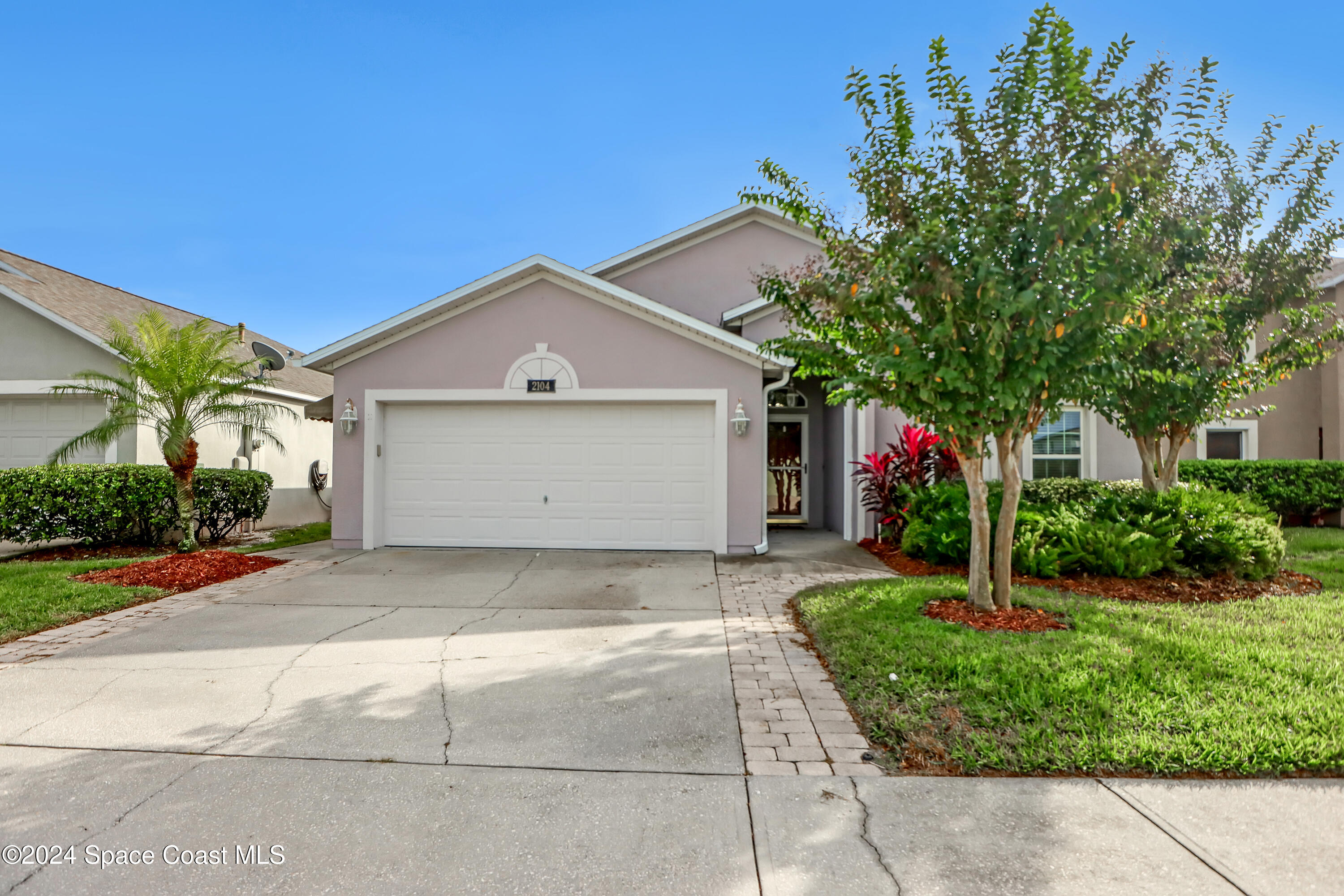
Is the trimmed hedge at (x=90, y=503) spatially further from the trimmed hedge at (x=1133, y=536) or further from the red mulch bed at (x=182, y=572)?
the trimmed hedge at (x=1133, y=536)

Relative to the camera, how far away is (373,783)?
10.3 feet

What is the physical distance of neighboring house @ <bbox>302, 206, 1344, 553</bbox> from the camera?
984 cm

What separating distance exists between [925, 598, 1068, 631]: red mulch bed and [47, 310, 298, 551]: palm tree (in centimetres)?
888

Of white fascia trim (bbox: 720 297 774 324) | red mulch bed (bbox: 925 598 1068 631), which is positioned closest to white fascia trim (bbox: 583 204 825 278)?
white fascia trim (bbox: 720 297 774 324)

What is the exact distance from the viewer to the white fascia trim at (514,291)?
976cm

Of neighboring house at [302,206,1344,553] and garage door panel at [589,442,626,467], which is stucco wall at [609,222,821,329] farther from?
garage door panel at [589,442,626,467]

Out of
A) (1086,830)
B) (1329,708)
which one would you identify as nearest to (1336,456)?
(1329,708)

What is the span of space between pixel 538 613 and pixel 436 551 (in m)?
4.22

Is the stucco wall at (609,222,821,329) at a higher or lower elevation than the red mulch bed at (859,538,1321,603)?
higher

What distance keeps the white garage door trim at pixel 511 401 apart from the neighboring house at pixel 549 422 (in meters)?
0.02

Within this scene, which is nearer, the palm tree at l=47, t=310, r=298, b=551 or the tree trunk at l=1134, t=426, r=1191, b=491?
the tree trunk at l=1134, t=426, r=1191, b=491

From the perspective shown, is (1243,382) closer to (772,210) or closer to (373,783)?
(772,210)

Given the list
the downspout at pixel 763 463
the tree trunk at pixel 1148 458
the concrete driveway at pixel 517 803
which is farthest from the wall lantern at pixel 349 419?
the tree trunk at pixel 1148 458

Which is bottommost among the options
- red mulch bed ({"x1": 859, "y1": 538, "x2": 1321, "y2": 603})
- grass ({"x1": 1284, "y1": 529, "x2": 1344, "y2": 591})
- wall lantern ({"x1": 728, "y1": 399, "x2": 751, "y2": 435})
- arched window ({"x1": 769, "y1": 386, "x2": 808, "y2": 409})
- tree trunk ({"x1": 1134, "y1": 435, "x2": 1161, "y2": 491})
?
red mulch bed ({"x1": 859, "y1": 538, "x2": 1321, "y2": 603})
